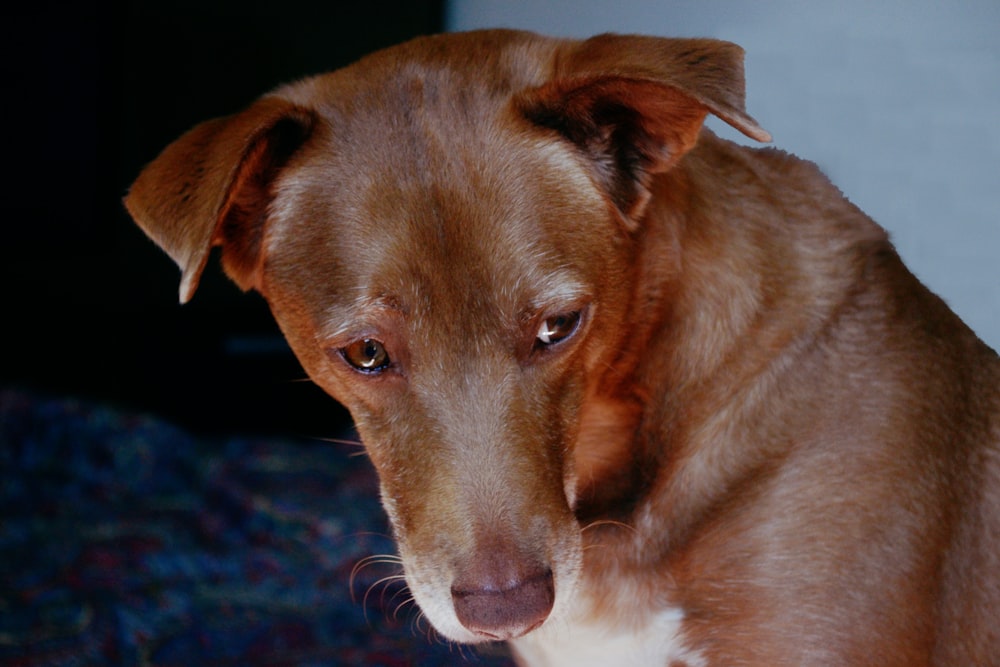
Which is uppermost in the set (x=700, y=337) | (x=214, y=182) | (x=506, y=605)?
(x=214, y=182)

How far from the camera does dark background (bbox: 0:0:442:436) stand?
468cm

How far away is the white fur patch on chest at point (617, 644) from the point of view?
2.01 m

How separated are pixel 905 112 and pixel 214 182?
→ 1.52 meters

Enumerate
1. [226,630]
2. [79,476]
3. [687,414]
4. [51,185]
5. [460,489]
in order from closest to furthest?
[460,489] → [687,414] → [226,630] → [79,476] → [51,185]

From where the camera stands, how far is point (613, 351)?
6.59 ft

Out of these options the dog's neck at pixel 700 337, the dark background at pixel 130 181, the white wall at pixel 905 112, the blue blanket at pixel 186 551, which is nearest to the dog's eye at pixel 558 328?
the dog's neck at pixel 700 337

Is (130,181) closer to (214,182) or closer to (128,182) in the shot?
(128,182)

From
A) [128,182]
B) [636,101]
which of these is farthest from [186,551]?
[636,101]

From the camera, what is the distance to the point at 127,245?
16.1 feet

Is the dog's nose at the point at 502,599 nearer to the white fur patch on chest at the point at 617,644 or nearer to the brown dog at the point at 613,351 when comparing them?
the brown dog at the point at 613,351

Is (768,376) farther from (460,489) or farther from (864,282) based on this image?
(460,489)

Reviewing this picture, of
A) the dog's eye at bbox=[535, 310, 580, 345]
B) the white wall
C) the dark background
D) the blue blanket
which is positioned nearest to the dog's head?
the dog's eye at bbox=[535, 310, 580, 345]

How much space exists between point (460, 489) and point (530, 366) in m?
0.26

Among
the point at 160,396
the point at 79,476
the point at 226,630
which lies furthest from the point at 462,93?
the point at 160,396
